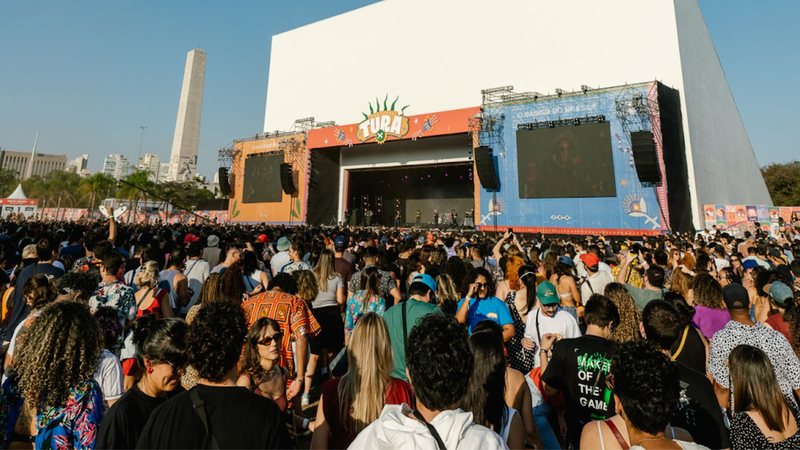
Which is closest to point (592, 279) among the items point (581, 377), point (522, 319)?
point (522, 319)

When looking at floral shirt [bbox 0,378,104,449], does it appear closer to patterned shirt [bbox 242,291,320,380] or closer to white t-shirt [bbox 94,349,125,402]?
white t-shirt [bbox 94,349,125,402]

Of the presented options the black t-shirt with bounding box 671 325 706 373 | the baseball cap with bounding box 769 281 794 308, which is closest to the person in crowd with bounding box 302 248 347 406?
the black t-shirt with bounding box 671 325 706 373

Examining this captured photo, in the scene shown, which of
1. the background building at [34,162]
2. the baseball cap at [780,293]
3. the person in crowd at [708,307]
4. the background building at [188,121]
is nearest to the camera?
the baseball cap at [780,293]

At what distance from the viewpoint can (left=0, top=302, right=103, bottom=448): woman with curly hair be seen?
1.91 m

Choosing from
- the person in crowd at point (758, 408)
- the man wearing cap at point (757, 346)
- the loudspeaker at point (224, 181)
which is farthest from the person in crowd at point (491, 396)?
the loudspeaker at point (224, 181)

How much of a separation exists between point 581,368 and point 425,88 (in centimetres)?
3244

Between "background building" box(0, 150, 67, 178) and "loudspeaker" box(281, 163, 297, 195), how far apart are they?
15556cm

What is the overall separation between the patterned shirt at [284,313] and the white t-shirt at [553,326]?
228 cm

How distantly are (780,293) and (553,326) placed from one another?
8.26 feet

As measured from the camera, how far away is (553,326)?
3.55 m

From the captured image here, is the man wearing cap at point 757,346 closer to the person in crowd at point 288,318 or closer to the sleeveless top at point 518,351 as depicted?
the sleeveless top at point 518,351

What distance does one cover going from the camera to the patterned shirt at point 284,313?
3641mm

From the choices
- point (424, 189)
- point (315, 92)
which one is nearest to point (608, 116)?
point (424, 189)

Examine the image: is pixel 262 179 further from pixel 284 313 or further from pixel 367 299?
pixel 284 313
